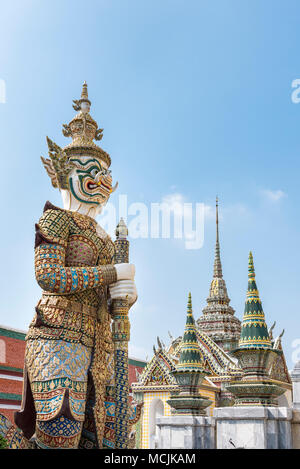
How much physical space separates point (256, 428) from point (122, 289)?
2.85 metres

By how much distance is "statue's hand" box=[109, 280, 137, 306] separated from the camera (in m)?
7.12

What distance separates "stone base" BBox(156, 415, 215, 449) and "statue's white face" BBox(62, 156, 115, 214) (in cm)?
415

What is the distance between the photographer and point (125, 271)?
712cm

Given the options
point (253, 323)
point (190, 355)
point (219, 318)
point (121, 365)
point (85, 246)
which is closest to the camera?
point (121, 365)

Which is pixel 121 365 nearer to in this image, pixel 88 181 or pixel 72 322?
pixel 72 322

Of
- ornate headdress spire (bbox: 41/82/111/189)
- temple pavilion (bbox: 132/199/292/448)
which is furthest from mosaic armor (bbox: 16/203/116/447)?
temple pavilion (bbox: 132/199/292/448)

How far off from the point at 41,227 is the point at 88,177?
3.74 ft

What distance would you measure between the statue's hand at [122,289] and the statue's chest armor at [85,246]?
0.45 m

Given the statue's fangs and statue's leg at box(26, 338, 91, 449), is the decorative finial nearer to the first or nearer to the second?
the statue's fangs

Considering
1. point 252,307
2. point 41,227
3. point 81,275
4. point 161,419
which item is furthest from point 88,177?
point 161,419

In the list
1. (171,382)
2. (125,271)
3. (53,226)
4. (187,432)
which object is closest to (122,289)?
(125,271)
